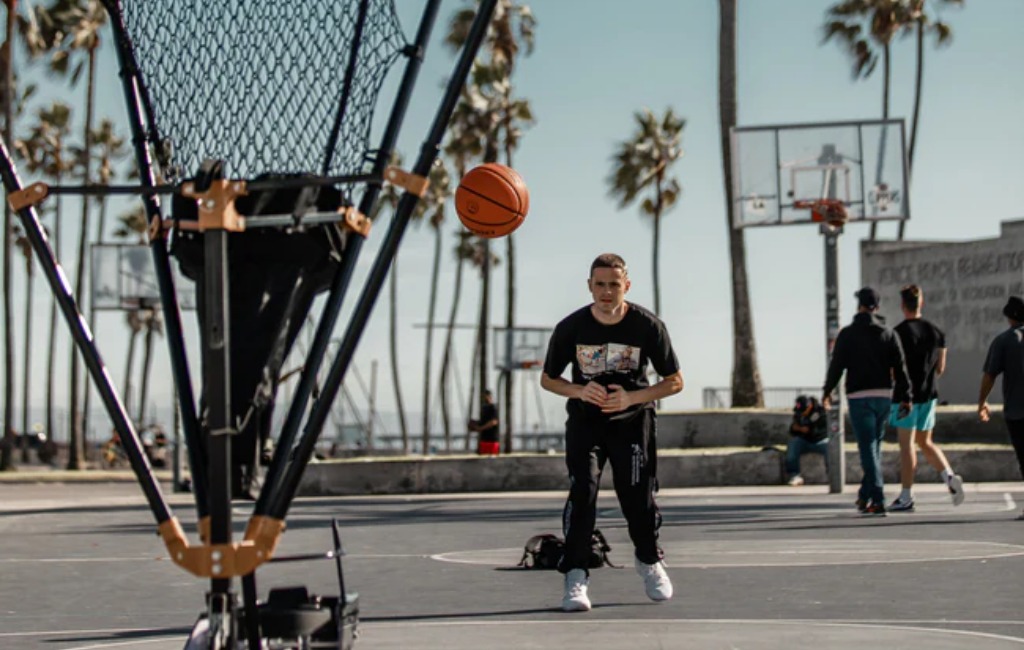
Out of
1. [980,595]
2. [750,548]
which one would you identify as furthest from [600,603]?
[750,548]

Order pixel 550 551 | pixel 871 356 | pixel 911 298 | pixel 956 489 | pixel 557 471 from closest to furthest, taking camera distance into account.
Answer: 1. pixel 550 551
2. pixel 871 356
3. pixel 956 489
4. pixel 911 298
5. pixel 557 471

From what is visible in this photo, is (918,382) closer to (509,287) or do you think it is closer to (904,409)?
(904,409)

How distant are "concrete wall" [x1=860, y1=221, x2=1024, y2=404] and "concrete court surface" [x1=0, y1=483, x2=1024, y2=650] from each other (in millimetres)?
18735

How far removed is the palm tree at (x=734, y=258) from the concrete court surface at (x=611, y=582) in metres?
13.8

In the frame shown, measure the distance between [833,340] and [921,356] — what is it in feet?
16.5

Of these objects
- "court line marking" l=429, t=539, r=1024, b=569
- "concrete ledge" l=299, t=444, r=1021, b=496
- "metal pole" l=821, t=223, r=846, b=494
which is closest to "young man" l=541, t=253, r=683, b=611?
"court line marking" l=429, t=539, r=1024, b=569

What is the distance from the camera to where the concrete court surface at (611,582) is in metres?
7.02

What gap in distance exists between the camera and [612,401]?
26.0 ft

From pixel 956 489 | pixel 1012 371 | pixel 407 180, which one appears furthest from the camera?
pixel 956 489

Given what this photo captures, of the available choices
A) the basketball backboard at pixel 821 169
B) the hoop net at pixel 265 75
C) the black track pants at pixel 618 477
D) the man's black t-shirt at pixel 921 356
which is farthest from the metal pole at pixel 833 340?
the hoop net at pixel 265 75

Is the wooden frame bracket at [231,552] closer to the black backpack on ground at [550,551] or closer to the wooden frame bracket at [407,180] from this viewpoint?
the wooden frame bracket at [407,180]

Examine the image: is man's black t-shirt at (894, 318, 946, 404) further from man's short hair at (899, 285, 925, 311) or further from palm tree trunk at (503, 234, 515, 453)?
palm tree trunk at (503, 234, 515, 453)

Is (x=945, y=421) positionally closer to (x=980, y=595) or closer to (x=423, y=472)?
(x=423, y=472)

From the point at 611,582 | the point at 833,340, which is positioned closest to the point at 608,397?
the point at 611,582
